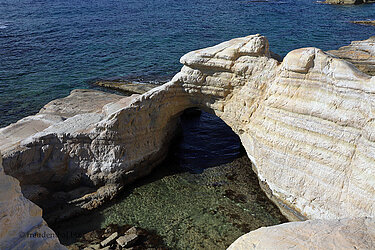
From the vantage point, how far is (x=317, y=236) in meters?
5.19

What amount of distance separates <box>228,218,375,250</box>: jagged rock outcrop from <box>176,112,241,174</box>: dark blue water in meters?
5.92

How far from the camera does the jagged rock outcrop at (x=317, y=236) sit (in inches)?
195

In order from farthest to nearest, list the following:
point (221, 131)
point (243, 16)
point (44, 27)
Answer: point (243, 16), point (44, 27), point (221, 131)

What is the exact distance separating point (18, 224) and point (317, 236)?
467 centimetres

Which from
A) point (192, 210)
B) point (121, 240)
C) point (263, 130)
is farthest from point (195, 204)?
point (263, 130)

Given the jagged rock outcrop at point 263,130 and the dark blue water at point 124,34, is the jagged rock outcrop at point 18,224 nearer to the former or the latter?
the jagged rock outcrop at point 263,130

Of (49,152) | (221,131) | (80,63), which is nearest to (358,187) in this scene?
(221,131)

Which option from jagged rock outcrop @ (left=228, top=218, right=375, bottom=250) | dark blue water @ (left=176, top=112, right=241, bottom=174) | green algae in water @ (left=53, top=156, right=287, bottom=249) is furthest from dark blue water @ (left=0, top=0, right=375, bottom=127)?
jagged rock outcrop @ (left=228, top=218, right=375, bottom=250)

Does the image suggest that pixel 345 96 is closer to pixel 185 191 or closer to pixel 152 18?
pixel 185 191

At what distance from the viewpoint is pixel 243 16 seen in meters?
35.4

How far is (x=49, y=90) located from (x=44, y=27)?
52.8ft

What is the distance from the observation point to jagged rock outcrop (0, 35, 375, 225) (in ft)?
25.4

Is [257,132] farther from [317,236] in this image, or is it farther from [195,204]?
[317,236]

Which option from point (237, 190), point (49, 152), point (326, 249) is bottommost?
point (237, 190)
